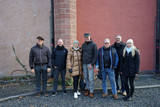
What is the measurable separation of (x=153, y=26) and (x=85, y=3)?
3750 millimetres

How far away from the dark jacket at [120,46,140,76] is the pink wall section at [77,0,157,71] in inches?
114

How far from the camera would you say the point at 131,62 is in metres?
4.05

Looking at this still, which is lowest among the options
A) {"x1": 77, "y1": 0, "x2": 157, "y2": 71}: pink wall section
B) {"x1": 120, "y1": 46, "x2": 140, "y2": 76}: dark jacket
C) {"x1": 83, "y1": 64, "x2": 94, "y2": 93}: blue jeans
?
{"x1": 83, "y1": 64, "x2": 94, "y2": 93}: blue jeans

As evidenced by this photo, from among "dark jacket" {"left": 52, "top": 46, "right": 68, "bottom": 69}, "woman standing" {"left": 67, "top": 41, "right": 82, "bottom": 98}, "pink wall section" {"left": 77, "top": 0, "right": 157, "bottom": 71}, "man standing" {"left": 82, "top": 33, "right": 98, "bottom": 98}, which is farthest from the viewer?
"pink wall section" {"left": 77, "top": 0, "right": 157, "bottom": 71}

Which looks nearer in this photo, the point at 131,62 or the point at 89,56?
the point at 131,62

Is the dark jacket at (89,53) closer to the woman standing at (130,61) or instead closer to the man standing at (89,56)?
the man standing at (89,56)

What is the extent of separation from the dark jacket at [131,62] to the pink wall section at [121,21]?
2904 mm

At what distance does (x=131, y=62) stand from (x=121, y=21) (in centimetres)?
364

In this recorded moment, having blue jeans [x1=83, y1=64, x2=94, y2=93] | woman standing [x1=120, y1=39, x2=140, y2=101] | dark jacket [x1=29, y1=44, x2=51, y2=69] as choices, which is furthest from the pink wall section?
woman standing [x1=120, y1=39, x2=140, y2=101]

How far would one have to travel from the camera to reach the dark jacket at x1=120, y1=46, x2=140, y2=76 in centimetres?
398

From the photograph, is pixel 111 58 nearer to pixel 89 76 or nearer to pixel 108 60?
pixel 108 60

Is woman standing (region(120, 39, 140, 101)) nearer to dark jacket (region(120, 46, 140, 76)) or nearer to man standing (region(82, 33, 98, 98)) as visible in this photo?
dark jacket (region(120, 46, 140, 76))

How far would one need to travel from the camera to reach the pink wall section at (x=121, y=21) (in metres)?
6.77

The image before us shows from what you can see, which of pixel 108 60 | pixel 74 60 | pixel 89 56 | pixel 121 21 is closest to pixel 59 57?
pixel 74 60
